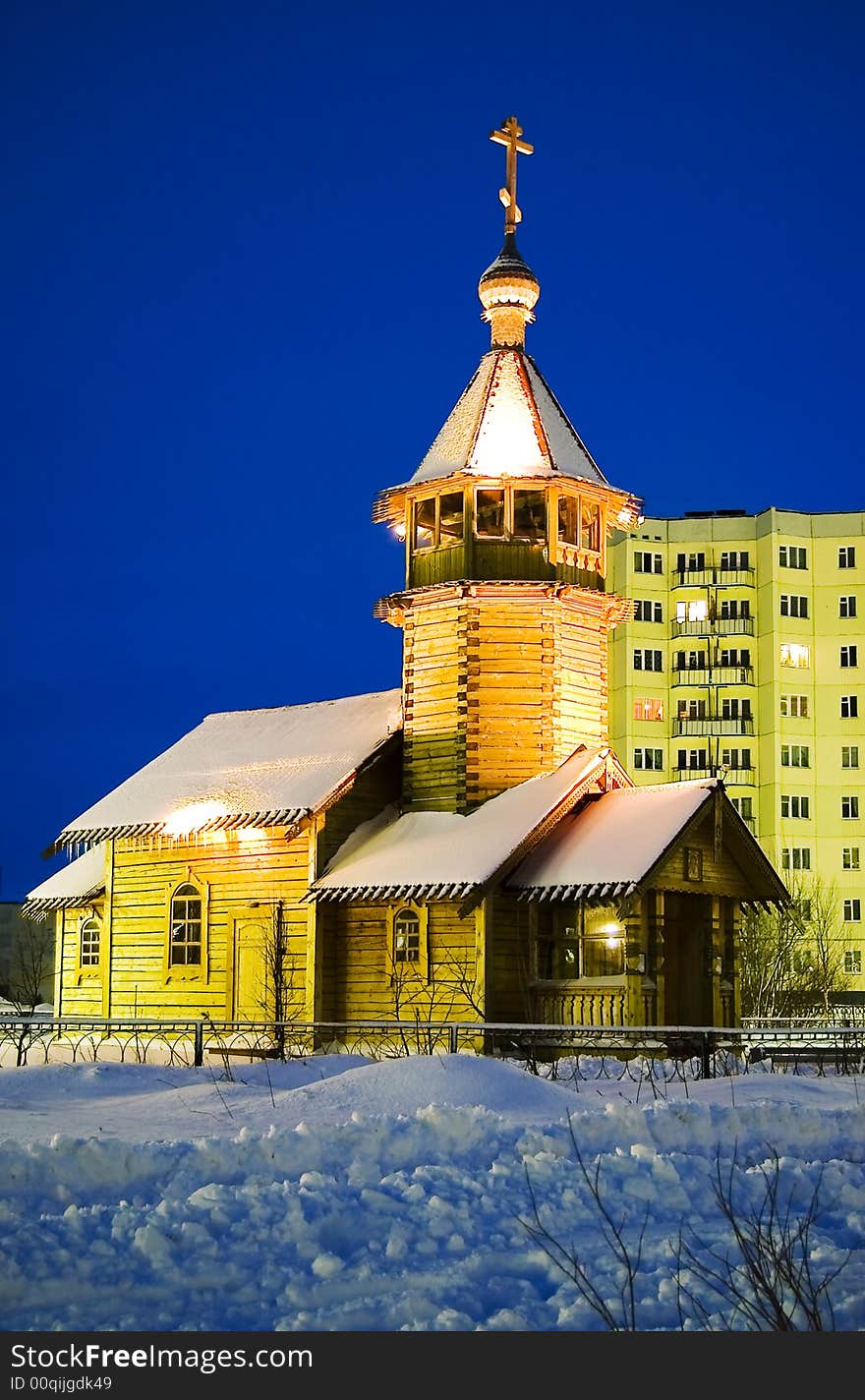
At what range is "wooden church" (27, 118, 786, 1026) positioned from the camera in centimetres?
2667

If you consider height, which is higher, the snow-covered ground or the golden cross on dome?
the golden cross on dome

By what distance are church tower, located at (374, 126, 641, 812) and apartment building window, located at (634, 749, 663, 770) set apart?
41.1 m

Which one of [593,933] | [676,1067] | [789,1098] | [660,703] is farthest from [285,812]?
[660,703]

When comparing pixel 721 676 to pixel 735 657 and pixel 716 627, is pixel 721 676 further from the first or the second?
pixel 716 627

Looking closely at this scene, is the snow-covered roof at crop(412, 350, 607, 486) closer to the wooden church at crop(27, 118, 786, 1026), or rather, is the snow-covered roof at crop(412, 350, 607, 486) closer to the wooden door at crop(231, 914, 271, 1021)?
the wooden church at crop(27, 118, 786, 1026)

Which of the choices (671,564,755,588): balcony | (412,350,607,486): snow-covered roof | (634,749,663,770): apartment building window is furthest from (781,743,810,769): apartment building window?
(412,350,607,486): snow-covered roof

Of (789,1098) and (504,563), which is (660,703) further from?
(789,1098)

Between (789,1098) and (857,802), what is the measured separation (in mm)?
55972

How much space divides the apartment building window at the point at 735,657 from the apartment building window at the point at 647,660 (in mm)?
2725

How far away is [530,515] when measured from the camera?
3216 cm

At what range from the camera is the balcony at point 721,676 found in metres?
72.1

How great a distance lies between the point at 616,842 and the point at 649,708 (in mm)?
47502
